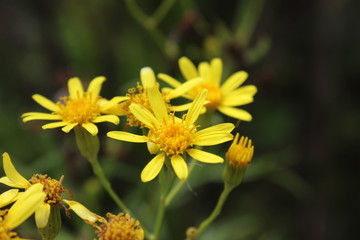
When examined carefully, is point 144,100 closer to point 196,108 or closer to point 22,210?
point 196,108

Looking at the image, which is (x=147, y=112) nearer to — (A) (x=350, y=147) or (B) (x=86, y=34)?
(B) (x=86, y=34)

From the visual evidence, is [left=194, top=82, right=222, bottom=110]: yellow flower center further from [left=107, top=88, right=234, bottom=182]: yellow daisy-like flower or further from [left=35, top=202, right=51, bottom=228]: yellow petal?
[left=35, top=202, right=51, bottom=228]: yellow petal

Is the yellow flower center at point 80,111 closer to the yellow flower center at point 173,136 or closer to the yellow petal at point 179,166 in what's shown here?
the yellow flower center at point 173,136

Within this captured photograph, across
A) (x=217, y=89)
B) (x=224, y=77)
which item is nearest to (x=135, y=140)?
(x=217, y=89)

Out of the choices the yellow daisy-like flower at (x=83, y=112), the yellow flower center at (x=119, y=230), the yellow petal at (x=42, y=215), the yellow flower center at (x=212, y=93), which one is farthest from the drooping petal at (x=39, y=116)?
the yellow flower center at (x=212, y=93)

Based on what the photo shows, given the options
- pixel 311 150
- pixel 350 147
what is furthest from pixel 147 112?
pixel 350 147
